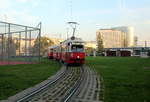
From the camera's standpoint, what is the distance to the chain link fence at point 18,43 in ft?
107

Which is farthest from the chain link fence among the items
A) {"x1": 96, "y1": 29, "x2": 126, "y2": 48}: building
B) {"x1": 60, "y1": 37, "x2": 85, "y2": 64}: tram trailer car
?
{"x1": 96, "y1": 29, "x2": 126, "y2": 48}: building

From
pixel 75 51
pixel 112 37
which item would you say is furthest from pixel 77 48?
pixel 112 37

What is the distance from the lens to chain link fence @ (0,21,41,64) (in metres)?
32.7

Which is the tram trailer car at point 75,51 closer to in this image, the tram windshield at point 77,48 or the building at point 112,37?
the tram windshield at point 77,48

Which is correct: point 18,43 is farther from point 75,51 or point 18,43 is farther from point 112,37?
point 112,37

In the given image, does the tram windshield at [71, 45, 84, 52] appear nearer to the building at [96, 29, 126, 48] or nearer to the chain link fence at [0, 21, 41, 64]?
the chain link fence at [0, 21, 41, 64]

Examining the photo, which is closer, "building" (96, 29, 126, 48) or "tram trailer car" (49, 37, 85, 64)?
"tram trailer car" (49, 37, 85, 64)

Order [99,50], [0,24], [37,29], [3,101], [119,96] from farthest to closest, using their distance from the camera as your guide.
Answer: [99,50], [37,29], [0,24], [119,96], [3,101]

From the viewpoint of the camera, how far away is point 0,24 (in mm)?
30188

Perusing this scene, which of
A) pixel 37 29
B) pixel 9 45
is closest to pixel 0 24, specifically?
pixel 9 45

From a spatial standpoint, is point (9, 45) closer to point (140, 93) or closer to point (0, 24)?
point (0, 24)

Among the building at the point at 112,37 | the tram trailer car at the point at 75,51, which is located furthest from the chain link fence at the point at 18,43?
the building at the point at 112,37

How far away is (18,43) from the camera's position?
121ft

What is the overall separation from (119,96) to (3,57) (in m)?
25.0
